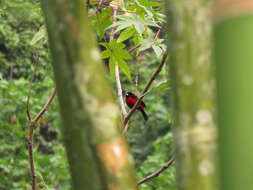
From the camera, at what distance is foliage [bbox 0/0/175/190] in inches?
59.0

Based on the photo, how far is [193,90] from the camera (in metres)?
0.57

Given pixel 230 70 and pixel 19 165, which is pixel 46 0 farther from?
pixel 19 165

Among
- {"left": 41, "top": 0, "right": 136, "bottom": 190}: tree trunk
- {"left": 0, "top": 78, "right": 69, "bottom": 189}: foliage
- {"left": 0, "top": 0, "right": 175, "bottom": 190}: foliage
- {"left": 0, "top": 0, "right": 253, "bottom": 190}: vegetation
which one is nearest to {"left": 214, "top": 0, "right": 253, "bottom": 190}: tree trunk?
{"left": 0, "top": 0, "right": 253, "bottom": 190}: vegetation

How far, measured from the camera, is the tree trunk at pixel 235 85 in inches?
22.5

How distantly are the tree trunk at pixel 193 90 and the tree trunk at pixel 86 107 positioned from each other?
0.24 ft

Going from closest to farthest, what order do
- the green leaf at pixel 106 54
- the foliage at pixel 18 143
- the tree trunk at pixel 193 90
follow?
the tree trunk at pixel 193 90 → the green leaf at pixel 106 54 → the foliage at pixel 18 143

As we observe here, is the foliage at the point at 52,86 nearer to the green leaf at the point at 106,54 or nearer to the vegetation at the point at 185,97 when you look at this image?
the green leaf at the point at 106,54

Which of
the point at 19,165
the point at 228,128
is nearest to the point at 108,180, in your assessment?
the point at 228,128

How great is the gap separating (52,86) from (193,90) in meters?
4.69

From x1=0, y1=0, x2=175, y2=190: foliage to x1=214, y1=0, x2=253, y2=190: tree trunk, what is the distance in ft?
1.82

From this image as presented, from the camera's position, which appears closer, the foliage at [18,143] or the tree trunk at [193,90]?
the tree trunk at [193,90]

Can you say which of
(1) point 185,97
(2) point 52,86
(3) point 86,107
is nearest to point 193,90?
(1) point 185,97

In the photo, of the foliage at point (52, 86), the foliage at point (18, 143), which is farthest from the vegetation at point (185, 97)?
the foliage at point (18, 143)

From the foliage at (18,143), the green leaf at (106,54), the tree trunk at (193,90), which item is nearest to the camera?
the tree trunk at (193,90)
